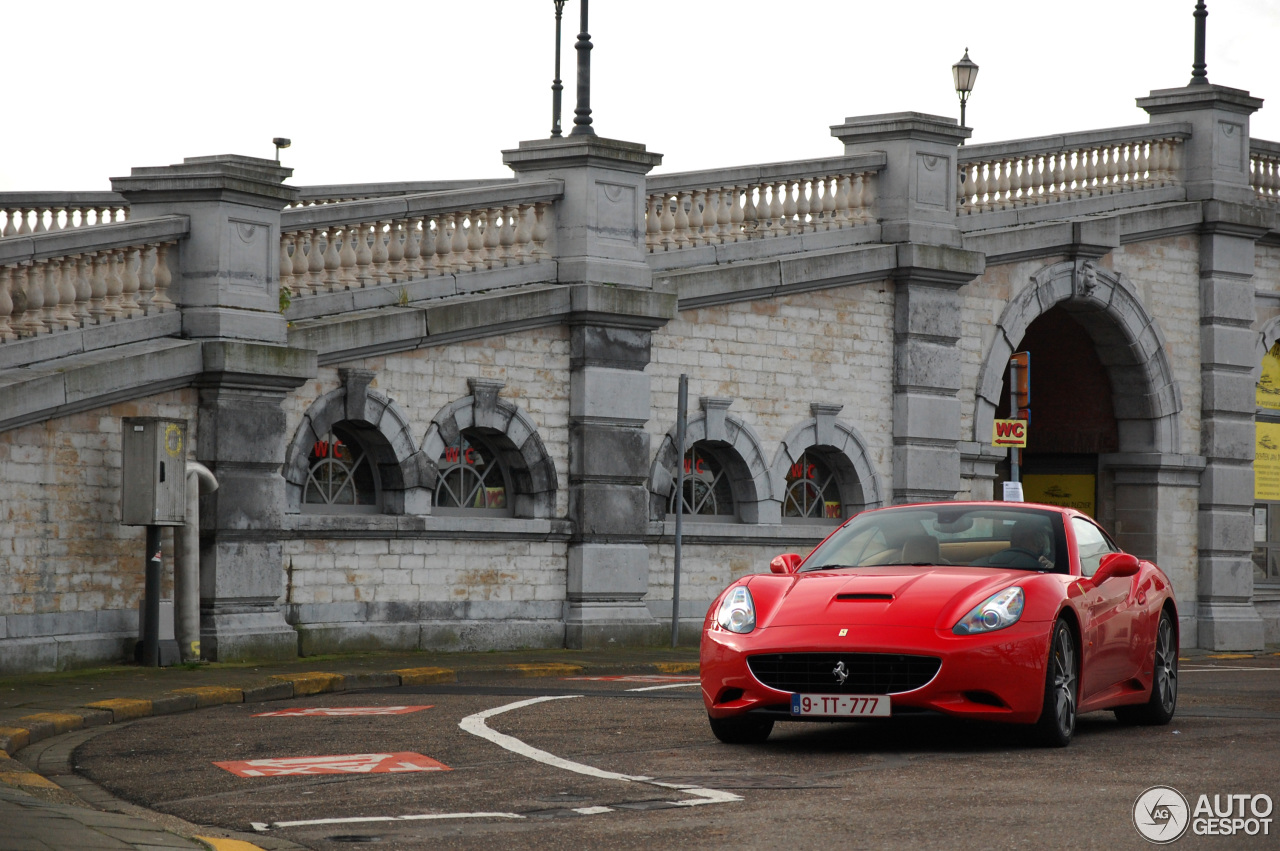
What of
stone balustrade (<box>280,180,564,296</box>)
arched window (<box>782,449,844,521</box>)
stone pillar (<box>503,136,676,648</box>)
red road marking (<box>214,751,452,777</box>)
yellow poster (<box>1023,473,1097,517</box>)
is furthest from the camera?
yellow poster (<box>1023,473,1097,517</box>)

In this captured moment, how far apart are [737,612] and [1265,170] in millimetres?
19336

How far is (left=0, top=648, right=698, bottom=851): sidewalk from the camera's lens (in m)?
7.01

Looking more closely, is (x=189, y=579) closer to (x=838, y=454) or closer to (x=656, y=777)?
(x=656, y=777)

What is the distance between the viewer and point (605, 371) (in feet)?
62.6

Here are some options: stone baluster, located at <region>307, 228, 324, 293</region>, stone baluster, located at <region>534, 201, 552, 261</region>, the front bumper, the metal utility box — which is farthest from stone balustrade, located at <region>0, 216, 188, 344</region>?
the front bumper

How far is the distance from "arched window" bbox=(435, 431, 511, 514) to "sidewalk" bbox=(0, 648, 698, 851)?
152 cm

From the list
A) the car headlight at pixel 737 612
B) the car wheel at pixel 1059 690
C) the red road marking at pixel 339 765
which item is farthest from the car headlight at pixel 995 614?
the red road marking at pixel 339 765

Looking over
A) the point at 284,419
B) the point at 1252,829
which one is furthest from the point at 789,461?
the point at 1252,829

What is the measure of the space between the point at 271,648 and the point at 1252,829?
34.9 ft

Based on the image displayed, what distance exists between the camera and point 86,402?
1502 centimetres

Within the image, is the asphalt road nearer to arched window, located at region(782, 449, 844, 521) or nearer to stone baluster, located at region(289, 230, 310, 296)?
stone baluster, located at region(289, 230, 310, 296)

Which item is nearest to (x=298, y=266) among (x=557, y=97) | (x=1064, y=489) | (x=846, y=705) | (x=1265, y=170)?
(x=846, y=705)

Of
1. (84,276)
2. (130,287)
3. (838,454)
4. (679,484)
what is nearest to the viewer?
(84,276)

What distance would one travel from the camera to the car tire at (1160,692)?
36.6 ft
